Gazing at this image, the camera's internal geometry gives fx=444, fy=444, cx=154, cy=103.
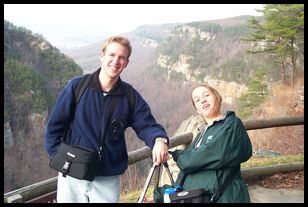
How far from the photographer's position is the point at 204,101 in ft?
7.29

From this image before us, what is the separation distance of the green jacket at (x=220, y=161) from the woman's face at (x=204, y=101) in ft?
0.52

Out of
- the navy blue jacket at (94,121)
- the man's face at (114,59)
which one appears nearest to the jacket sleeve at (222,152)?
the navy blue jacket at (94,121)

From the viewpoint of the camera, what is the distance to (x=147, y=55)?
302ft

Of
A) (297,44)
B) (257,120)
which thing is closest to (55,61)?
(297,44)

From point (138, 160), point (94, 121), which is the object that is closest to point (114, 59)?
point (94, 121)

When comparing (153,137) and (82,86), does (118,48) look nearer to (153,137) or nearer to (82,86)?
(82,86)

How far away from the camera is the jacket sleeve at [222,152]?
76.9 inches

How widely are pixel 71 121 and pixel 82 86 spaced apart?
6.6 inches

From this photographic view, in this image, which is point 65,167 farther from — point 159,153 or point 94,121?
point 159,153

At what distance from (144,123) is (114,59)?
0.33m

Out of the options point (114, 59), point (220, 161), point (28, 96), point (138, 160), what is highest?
point (114, 59)

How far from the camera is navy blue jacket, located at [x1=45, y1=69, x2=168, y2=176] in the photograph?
77.6 inches

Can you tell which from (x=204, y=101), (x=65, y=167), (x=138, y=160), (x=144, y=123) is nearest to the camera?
(x=65, y=167)

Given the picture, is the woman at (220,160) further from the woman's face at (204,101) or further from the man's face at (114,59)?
the man's face at (114,59)
